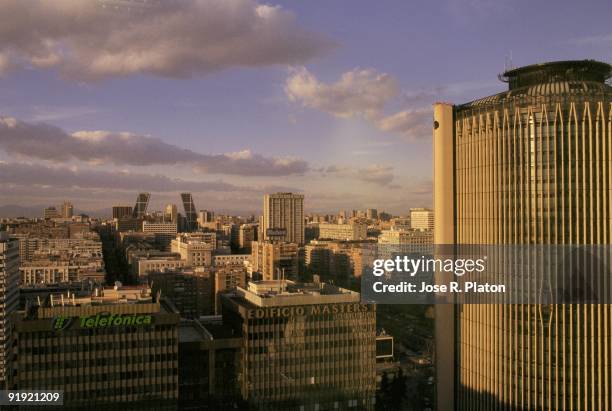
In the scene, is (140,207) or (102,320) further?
(140,207)

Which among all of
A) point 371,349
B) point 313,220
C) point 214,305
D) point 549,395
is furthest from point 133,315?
point 313,220

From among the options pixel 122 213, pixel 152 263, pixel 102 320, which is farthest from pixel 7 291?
pixel 122 213

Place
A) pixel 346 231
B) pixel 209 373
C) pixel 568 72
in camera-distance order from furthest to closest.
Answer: pixel 346 231 → pixel 209 373 → pixel 568 72

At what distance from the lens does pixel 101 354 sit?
8180mm

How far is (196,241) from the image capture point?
24.1 metres

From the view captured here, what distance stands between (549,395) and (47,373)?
661cm

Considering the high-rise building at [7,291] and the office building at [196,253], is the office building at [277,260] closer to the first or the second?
the office building at [196,253]

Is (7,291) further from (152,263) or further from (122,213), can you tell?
(122,213)

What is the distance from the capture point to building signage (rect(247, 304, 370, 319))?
29.9ft

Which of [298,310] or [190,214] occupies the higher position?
[190,214]

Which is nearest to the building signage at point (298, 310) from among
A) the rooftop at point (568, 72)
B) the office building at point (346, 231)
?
the rooftop at point (568, 72)

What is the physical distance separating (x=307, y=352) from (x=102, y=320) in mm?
3246

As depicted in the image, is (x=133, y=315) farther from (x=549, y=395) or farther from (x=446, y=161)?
(x=549, y=395)

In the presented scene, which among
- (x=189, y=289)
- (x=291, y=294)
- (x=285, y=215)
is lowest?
(x=189, y=289)
